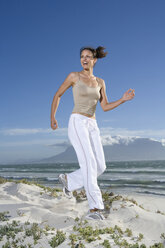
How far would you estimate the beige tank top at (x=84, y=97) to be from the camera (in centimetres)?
487

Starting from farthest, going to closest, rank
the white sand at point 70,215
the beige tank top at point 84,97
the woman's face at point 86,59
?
the woman's face at point 86,59 → the beige tank top at point 84,97 → the white sand at point 70,215

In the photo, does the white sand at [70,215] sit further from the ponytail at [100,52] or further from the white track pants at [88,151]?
the ponytail at [100,52]

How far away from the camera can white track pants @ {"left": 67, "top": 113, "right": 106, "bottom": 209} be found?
4621 mm

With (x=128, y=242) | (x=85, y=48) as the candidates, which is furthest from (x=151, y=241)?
(x=85, y=48)

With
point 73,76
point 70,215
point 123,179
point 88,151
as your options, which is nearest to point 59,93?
point 73,76

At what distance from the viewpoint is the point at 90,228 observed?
416cm

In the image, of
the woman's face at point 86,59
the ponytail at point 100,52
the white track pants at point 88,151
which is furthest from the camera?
the ponytail at point 100,52

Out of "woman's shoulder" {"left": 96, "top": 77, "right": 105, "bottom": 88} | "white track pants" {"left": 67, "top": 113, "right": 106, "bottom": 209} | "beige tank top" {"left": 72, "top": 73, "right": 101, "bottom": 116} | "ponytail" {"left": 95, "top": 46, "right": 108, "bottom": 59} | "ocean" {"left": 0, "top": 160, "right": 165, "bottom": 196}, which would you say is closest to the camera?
"white track pants" {"left": 67, "top": 113, "right": 106, "bottom": 209}

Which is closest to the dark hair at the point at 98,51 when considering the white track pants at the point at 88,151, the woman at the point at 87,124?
the woman at the point at 87,124

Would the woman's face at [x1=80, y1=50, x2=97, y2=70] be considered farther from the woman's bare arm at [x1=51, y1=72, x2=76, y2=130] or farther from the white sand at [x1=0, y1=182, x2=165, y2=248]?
the white sand at [x1=0, y1=182, x2=165, y2=248]

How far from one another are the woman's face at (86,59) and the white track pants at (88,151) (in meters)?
0.98

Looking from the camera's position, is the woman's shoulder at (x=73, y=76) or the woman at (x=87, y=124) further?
the woman's shoulder at (x=73, y=76)

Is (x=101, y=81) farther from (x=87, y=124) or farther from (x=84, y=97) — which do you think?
(x=87, y=124)

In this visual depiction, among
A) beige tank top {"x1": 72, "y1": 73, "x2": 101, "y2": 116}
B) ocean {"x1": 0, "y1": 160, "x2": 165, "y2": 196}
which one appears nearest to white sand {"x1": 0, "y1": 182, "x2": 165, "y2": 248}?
beige tank top {"x1": 72, "y1": 73, "x2": 101, "y2": 116}
